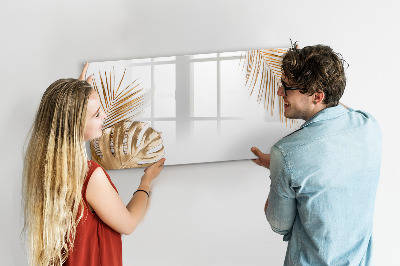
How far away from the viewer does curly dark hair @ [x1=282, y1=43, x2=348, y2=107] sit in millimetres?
1327

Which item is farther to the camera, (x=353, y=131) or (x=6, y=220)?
(x=6, y=220)

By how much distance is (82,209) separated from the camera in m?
1.33

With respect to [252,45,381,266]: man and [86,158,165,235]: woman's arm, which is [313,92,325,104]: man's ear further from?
[86,158,165,235]: woman's arm

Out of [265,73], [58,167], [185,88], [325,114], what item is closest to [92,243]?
[58,167]

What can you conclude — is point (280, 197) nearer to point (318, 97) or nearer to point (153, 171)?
point (318, 97)

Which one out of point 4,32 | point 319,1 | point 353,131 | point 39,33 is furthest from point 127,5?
point 353,131

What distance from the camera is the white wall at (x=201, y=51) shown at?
1.81 meters

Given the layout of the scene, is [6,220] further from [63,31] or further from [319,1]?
[319,1]

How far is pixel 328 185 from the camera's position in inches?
49.8

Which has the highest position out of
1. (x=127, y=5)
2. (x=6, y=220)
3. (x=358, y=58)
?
(x=127, y=5)

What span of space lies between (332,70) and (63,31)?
4.06ft

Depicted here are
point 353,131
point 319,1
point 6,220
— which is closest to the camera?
point 353,131

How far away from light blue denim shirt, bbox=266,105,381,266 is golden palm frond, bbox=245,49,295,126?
19.2 inches

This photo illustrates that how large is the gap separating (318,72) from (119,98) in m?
0.93
